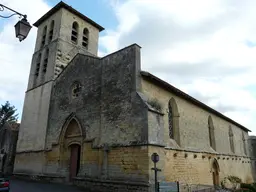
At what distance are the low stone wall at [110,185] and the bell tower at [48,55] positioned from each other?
5.44 meters

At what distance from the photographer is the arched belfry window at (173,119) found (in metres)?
13.6

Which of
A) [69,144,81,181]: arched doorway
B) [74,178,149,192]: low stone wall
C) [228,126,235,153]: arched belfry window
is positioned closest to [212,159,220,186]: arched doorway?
[228,126,235,153]: arched belfry window

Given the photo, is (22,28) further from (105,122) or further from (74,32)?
(74,32)

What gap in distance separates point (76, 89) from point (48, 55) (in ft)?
18.2

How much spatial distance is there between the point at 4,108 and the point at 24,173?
2183 cm

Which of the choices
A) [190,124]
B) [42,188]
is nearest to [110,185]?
[42,188]

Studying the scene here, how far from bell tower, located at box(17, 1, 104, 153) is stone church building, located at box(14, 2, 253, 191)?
89 mm

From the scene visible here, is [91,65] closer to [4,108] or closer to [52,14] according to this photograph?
[52,14]

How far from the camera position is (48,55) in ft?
60.1

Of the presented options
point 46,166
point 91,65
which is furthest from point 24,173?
point 91,65

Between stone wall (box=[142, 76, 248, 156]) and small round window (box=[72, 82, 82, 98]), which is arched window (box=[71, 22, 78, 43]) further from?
stone wall (box=[142, 76, 248, 156])

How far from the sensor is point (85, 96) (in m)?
13.7

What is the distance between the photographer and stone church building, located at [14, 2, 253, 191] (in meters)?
10.3

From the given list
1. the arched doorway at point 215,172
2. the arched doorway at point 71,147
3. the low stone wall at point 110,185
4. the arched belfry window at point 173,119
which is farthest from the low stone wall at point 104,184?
the arched doorway at point 215,172
